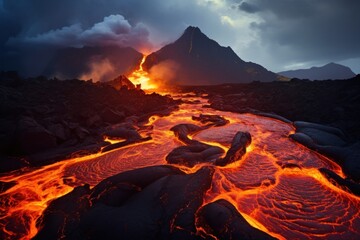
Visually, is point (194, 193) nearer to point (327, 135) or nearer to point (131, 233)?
point (131, 233)

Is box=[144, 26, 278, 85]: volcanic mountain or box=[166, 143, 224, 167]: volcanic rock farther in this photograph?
box=[144, 26, 278, 85]: volcanic mountain

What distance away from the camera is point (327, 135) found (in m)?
15.7

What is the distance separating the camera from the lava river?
712cm

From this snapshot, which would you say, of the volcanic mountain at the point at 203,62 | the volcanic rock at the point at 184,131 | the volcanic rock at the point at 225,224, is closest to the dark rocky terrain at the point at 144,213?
the volcanic rock at the point at 225,224

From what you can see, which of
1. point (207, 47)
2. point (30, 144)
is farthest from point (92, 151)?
point (207, 47)

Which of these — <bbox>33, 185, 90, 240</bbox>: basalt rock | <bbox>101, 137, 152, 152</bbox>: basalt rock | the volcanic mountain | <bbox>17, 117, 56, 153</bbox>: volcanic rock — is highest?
the volcanic mountain

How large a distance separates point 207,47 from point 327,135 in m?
163

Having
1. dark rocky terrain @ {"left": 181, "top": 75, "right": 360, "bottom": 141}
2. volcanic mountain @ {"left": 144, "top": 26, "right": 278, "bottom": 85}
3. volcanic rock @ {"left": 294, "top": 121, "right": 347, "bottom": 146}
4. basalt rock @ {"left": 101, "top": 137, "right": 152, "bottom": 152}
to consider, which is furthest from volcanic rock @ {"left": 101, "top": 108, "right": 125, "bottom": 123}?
volcanic mountain @ {"left": 144, "top": 26, "right": 278, "bottom": 85}

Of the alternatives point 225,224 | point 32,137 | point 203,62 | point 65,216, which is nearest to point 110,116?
point 32,137

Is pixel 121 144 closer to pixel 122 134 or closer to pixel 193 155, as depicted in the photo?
pixel 122 134

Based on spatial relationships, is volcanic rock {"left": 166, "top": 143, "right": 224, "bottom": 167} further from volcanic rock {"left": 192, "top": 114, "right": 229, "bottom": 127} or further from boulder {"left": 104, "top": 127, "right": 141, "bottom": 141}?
volcanic rock {"left": 192, "top": 114, "right": 229, "bottom": 127}

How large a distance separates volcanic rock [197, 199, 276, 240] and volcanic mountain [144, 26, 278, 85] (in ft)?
427

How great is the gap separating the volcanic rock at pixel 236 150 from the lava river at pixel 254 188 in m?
0.31

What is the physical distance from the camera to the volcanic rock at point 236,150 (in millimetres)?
11566
